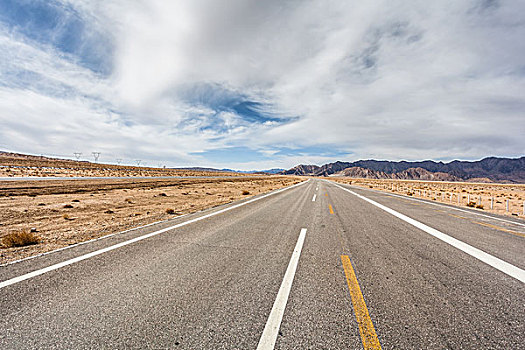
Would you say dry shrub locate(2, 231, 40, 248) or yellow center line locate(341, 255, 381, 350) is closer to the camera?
yellow center line locate(341, 255, 381, 350)

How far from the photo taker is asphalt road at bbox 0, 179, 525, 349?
7.02 feet

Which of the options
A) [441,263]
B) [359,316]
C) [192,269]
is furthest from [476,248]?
[192,269]

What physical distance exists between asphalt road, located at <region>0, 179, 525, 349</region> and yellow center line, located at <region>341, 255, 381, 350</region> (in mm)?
13

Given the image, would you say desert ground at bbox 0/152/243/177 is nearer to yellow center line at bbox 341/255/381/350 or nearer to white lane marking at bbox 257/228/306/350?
white lane marking at bbox 257/228/306/350

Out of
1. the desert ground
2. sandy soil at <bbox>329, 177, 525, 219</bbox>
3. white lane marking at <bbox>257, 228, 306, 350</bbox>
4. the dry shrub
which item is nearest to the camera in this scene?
white lane marking at <bbox>257, 228, 306, 350</bbox>

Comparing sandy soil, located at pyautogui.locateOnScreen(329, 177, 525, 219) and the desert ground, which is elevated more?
the desert ground

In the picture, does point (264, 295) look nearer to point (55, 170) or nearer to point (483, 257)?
point (483, 257)

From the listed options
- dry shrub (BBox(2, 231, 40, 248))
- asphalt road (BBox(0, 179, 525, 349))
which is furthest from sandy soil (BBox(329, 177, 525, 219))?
dry shrub (BBox(2, 231, 40, 248))

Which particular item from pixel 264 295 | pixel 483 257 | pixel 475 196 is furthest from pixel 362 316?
pixel 475 196

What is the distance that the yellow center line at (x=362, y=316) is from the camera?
2.08m

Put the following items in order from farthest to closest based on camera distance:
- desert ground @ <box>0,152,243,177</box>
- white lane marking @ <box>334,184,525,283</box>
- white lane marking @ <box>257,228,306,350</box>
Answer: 1. desert ground @ <box>0,152,243,177</box>
2. white lane marking @ <box>334,184,525,283</box>
3. white lane marking @ <box>257,228,306,350</box>

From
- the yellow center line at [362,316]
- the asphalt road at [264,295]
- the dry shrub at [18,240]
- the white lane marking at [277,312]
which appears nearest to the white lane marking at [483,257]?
the asphalt road at [264,295]

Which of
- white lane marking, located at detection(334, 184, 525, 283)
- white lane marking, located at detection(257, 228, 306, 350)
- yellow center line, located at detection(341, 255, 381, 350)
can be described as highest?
white lane marking, located at detection(257, 228, 306, 350)

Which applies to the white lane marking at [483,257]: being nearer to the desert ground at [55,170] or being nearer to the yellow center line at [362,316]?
the yellow center line at [362,316]
